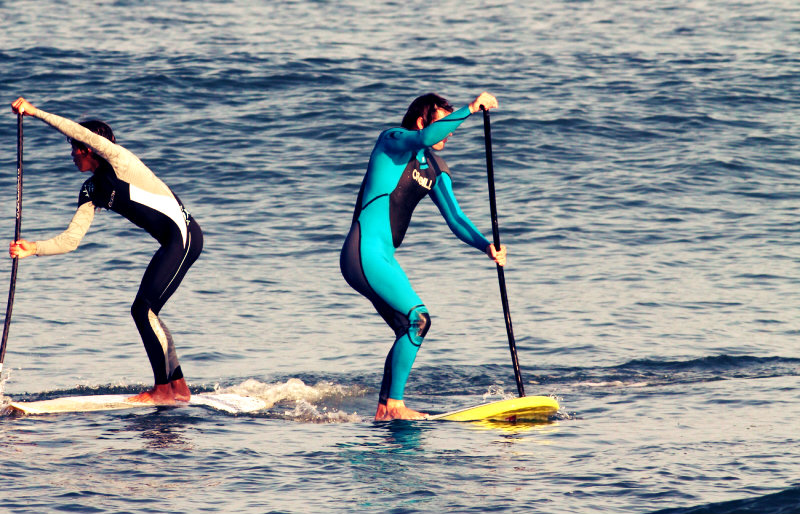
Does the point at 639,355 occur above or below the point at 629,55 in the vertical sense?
below

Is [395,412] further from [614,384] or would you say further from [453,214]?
[614,384]

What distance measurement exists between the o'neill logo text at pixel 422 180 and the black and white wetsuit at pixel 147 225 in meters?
1.78

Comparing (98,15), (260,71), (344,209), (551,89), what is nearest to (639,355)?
(344,209)

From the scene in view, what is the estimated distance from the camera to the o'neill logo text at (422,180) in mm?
7633

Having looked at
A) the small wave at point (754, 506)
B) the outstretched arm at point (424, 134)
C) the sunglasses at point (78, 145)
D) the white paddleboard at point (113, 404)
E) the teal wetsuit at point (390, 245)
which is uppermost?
the outstretched arm at point (424, 134)

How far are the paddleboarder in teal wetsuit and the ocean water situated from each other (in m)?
0.44

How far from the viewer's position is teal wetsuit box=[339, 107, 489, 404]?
24.6 ft

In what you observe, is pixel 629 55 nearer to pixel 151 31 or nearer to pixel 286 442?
pixel 151 31

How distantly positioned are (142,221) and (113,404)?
4.41 ft

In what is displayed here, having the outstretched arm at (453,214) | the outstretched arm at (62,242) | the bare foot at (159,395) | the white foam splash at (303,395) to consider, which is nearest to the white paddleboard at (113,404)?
the bare foot at (159,395)

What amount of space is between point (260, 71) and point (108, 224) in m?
7.82

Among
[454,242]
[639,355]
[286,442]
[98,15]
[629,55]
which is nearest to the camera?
[286,442]

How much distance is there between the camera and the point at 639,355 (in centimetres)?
945

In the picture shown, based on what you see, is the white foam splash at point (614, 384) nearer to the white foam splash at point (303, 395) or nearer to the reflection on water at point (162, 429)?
the white foam splash at point (303, 395)
